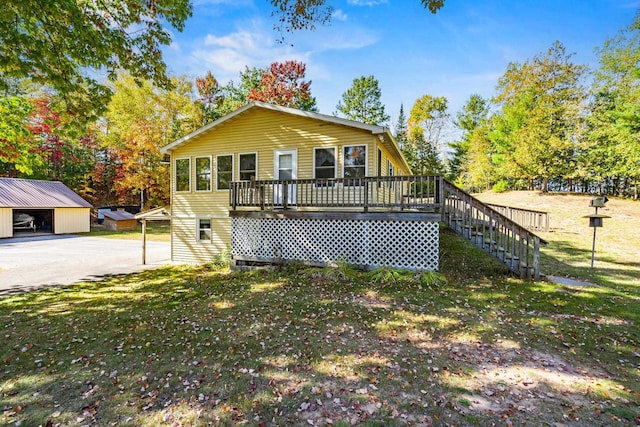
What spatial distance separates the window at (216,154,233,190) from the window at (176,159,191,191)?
1.71 meters

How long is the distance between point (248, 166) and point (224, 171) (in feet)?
3.96

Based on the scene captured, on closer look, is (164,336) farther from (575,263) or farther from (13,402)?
(575,263)

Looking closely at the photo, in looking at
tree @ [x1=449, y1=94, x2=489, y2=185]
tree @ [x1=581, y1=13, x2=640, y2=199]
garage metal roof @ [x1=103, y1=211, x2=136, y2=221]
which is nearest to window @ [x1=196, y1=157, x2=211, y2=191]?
garage metal roof @ [x1=103, y1=211, x2=136, y2=221]

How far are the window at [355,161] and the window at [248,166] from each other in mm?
3784

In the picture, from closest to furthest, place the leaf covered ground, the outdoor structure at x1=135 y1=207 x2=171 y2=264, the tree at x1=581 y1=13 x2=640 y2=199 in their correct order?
1. the leaf covered ground
2. the outdoor structure at x1=135 y1=207 x2=171 y2=264
3. the tree at x1=581 y1=13 x2=640 y2=199

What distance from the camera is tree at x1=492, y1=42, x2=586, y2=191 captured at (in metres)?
23.0

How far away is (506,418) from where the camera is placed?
297cm

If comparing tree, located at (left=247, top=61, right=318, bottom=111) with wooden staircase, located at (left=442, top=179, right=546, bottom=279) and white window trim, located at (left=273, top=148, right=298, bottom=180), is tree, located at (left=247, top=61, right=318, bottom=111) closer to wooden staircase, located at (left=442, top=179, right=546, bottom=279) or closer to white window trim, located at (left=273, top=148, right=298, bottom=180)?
white window trim, located at (left=273, top=148, right=298, bottom=180)

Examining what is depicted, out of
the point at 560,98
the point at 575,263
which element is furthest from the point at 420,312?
the point at 560,98

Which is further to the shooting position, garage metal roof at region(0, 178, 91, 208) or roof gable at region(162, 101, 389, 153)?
garage metal roof at region(0, 178, 91, 208)

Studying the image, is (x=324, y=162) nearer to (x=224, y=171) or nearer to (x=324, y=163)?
(x=324, y=163)

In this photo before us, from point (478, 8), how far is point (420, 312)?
911 cm

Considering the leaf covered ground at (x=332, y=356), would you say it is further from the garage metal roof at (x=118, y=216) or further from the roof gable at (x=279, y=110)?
the garage metal roof at (x=118, y=216)

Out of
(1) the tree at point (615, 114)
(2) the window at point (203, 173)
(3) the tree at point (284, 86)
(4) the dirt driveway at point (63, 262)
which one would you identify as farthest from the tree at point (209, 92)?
(1) the tree at point (615, 114)
